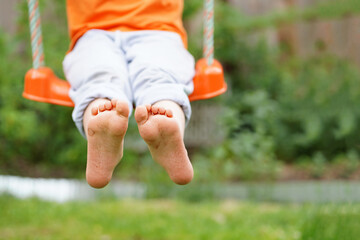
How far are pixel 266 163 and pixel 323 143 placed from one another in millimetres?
837

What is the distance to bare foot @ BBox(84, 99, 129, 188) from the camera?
4.49 ft

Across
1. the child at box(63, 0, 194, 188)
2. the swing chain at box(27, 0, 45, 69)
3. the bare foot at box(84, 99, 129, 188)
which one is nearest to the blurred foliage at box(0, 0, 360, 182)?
the swing chain at box(27, 0, 45, 69)

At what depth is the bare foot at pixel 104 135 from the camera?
1369mm

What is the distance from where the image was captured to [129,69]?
5.56 feet

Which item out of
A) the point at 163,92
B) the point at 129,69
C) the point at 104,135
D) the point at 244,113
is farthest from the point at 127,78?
the point at 244,113

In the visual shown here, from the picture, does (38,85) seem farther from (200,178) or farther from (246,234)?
(200,178)

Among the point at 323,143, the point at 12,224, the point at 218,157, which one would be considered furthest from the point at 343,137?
the point at 12,224

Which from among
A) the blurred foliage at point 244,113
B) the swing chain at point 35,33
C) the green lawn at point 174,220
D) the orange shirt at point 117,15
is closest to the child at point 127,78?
the orange shirt at point 117,15

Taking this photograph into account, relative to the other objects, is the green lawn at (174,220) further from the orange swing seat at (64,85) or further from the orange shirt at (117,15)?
the orange shirt at (117,15)

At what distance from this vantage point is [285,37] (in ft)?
Answer: 18.2

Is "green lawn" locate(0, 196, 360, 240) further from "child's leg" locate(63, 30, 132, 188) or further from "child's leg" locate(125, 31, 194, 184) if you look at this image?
"child's leg" locate(63, 30, 132, 188)

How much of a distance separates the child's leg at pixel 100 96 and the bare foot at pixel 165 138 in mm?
53

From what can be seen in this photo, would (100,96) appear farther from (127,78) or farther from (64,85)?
(64,85)

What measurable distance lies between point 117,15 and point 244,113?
128 inches
